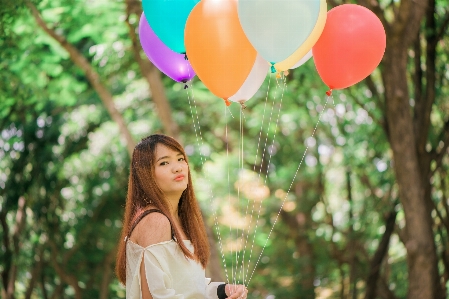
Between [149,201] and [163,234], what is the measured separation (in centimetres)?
19

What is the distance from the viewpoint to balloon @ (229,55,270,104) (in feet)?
13.3

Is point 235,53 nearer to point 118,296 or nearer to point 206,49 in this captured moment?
point 206,49

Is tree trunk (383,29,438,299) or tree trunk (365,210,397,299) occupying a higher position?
tree trunk (383,29,438,299)

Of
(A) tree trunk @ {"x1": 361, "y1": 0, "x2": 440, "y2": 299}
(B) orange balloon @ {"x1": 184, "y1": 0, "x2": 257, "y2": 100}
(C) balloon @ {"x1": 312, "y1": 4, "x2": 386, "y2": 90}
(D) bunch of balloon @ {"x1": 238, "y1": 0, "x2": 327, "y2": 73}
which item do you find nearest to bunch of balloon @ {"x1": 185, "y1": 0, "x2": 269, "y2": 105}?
(B) orange balloon @ {"x1": 184, "y1": 0, "x2": 257, "y2": 100}

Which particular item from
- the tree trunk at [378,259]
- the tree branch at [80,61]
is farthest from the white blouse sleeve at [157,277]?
the tree trunk at [378,259]

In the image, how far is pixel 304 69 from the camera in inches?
328

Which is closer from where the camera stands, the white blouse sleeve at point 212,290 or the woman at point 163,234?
the woman at point 163,234

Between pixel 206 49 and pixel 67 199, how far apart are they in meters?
9.17

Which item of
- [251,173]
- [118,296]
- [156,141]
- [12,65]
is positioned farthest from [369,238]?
[156,141]

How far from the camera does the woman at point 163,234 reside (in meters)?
2.73

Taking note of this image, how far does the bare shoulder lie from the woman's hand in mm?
413

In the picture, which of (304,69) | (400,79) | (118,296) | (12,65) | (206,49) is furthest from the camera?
(118,296)

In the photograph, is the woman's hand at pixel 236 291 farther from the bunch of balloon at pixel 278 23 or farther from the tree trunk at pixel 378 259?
the tree trunk at pixel 378 259

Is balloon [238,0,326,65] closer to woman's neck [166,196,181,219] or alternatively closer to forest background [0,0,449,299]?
woman's neck [166,196,181,219]
